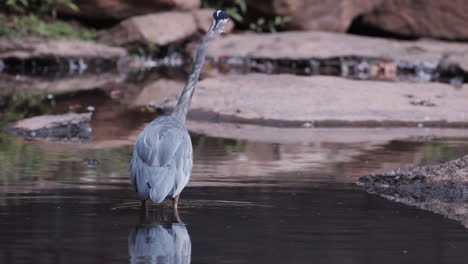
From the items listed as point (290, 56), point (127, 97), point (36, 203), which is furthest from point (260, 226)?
point (290, 56)

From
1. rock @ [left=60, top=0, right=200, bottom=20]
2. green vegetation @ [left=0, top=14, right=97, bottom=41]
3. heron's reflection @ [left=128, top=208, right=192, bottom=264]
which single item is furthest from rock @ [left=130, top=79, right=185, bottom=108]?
heron's reflection @ [left=128, top=208, right=192, bottom=264]

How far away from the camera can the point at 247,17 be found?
24.2 meters

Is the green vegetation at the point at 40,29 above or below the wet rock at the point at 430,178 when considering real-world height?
below

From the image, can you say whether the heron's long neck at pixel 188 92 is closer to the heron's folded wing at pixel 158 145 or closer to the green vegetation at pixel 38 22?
the heron's folded wing at pixel 158 145

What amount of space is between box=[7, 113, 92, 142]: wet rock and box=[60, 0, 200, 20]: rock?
35.8 feet

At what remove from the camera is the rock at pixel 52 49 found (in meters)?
19.6

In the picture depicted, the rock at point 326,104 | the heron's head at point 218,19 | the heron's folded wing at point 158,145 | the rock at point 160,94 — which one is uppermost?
the heron's head at point 218,19

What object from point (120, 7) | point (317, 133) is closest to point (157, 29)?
point (120, 7)

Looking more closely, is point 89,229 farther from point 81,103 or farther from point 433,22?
point 433,22

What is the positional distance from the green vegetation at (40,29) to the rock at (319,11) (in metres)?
4.18

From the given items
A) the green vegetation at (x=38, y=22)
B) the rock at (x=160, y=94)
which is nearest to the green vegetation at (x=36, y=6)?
the green vegetation at (x=38, y=22)

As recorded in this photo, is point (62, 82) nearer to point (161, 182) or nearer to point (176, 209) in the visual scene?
point (176, 209)

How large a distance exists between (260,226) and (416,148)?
4486mm

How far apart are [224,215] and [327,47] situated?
48.3 feet
